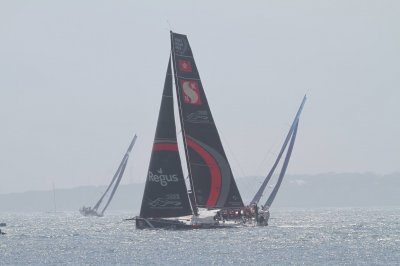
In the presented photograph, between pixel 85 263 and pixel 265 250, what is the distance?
12920 millimetres

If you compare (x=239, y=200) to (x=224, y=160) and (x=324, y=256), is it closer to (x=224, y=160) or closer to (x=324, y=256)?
(x=224, y=160)

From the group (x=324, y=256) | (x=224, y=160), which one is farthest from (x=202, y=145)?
(x=324, y=256)

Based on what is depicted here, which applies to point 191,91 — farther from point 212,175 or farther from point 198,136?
point 212,175

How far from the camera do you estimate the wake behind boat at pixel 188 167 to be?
77.7 m

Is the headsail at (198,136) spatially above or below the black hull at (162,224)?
above

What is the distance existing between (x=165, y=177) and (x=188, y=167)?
8.52 ft

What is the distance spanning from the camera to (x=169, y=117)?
7825 centimetres

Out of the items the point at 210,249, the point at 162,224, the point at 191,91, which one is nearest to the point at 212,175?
the point at 162,224

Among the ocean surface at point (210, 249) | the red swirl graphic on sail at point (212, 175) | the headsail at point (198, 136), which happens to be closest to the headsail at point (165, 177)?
the headsail at point (198, 136)

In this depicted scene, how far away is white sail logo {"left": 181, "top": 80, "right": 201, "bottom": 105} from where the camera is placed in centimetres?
7881

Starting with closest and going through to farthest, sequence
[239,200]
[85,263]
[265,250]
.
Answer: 1. [85,263]
2. [265,250]
3. [239,200]

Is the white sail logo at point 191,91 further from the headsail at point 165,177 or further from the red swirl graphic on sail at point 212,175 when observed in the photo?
the red swirl graphic on sail at point 212,175

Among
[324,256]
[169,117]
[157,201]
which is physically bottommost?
[324,256]

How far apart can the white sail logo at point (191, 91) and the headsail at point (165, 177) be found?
1.45 m
